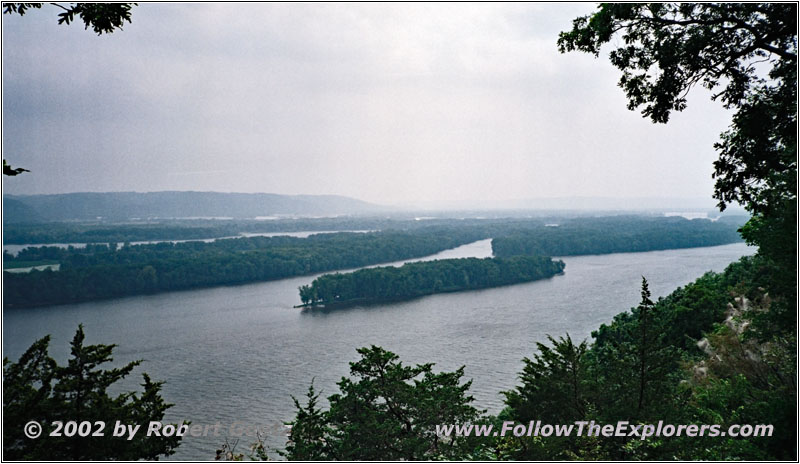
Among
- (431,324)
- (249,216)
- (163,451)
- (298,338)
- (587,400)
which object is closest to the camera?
(163,451)

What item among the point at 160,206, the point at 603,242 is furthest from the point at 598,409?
the point at 160,206

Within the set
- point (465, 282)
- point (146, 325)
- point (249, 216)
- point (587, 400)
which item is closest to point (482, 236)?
point (465, 282)

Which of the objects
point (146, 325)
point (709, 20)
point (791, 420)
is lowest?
point (146, 325)

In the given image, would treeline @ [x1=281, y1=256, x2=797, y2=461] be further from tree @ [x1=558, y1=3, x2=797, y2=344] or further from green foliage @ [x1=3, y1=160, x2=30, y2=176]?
green foliage @ [x1=3, y1=160, x2=30, y2=176]

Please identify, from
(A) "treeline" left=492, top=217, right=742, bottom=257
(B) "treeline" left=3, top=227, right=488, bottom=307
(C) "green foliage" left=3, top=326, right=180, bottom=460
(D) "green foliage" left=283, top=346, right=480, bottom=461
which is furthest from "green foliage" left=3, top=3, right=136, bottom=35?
(A) "treeline" left=492, top=217, right=742, bottom=257

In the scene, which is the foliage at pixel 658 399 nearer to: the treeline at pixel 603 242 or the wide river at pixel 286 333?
the wide river at pixel 286 333

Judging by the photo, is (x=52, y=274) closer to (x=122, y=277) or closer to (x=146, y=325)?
(x=122, y=277)

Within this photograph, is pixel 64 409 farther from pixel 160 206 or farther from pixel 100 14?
pixel 160 206

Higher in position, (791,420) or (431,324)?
(791,420)
